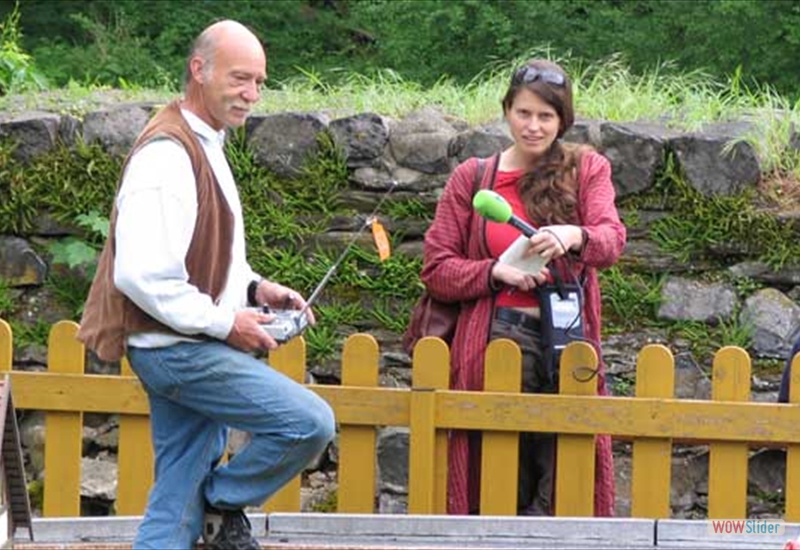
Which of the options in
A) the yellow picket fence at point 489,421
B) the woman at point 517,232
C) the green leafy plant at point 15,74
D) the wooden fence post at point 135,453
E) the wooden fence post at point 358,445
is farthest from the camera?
the green leafy plant at point 15,74

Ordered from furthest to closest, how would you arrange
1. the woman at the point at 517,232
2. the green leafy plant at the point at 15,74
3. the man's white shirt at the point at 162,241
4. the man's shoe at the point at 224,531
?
the green leafy plant at the point at 15,74 → the woman at the point at 517,232 → the man's shoe at the point at 224,531 → the man's white shirt at the point at 162,241

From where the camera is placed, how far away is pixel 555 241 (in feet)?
19.1

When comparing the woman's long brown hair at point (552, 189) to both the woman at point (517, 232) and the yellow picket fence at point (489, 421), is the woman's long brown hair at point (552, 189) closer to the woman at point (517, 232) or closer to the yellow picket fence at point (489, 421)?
Answer: the woman at point (517, 232)

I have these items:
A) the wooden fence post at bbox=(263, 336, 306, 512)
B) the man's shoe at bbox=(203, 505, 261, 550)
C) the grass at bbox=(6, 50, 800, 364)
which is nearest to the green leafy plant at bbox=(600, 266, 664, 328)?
the grass at bbox=(6, 50, 800, 364)

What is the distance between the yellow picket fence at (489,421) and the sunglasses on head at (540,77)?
85cm

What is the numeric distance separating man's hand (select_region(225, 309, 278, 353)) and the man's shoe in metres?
0.54

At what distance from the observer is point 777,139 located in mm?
7551

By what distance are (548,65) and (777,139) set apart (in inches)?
69.6

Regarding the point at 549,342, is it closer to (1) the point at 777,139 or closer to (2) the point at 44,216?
(1) the point at 777,139

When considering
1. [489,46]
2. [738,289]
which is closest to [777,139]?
[738,289]

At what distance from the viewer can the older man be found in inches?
193

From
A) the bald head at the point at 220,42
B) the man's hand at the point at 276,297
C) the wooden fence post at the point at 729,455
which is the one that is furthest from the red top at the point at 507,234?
the bald head at the point at 220,42

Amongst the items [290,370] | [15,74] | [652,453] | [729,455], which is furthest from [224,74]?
[15,74]

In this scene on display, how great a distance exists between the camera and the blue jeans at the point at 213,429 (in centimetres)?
504
